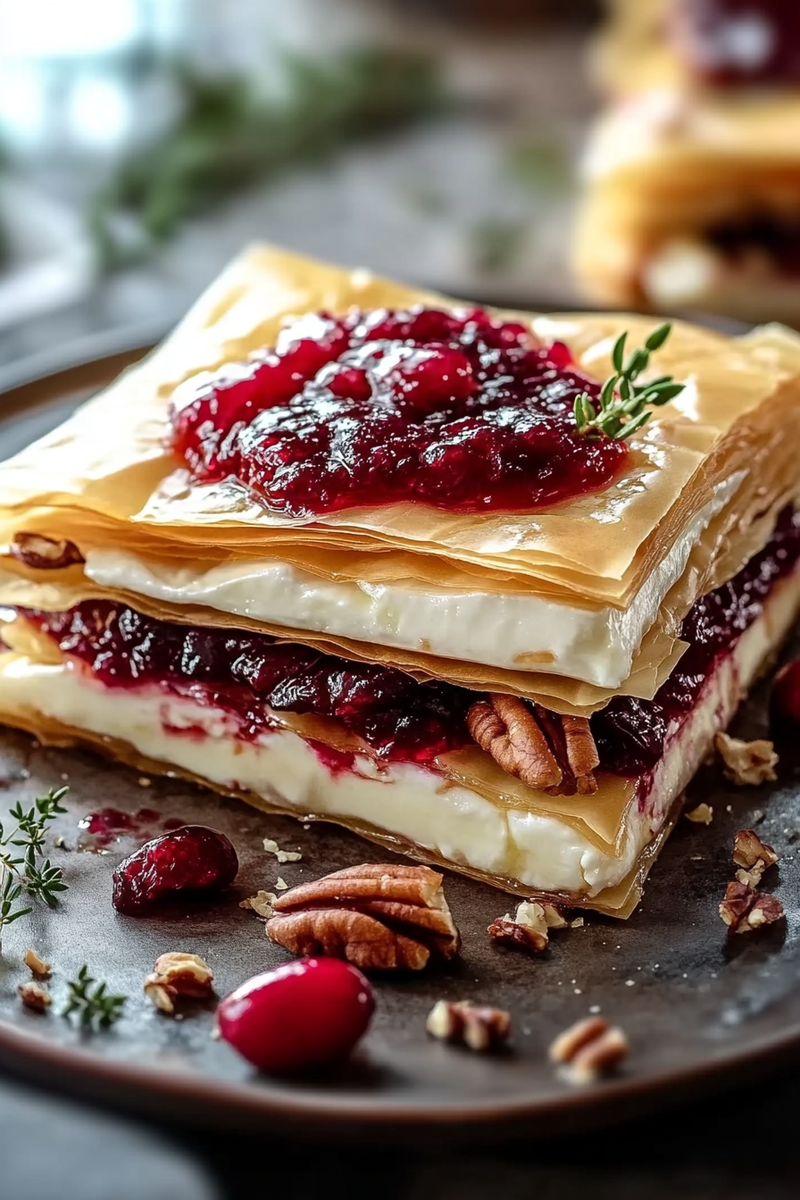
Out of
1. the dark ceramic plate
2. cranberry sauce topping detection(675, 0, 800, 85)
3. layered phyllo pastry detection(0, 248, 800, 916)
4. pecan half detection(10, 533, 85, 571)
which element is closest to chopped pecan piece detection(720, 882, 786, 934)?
the dark ceramic plate

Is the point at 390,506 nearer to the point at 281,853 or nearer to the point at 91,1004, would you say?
the point at 281,853

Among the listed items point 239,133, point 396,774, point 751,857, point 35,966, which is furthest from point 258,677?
point 239,133

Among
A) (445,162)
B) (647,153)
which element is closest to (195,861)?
(647,153)

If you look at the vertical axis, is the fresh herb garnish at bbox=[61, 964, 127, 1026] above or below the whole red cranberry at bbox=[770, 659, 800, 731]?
below

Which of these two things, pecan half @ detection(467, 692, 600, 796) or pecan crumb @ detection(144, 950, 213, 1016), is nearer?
pecan crumb @ detection(144, 950, 213, 1016)

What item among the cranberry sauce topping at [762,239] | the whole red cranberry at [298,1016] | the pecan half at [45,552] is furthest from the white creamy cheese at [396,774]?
the cranberry sauce topping at [762,239]

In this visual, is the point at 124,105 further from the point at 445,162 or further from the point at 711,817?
the point at 711,817

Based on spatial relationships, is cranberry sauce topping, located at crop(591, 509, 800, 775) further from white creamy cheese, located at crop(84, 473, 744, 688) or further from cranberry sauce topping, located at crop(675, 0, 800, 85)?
cranberry sauce topping, located at crop(675, 0, 800, 85)
